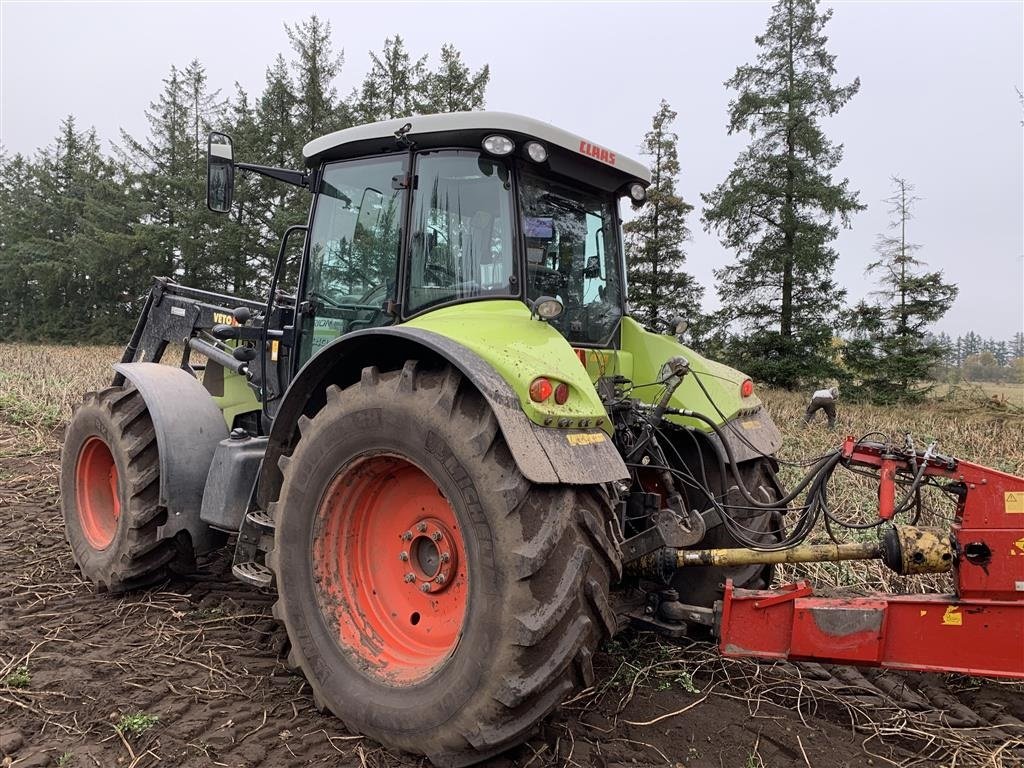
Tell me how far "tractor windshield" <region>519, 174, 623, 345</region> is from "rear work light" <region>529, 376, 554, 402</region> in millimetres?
802

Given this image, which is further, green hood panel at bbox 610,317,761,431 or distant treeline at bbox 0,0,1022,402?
distant treeline at bbox 0,0,1022,402

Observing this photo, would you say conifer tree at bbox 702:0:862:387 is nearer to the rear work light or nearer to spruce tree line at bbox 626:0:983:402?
spruce tree line at bbox 626:0:983:402

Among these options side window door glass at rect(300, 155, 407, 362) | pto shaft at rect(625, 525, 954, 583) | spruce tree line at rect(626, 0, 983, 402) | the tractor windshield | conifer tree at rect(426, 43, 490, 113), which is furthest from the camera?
conifer tree at rect(426, 43, 490, 113)

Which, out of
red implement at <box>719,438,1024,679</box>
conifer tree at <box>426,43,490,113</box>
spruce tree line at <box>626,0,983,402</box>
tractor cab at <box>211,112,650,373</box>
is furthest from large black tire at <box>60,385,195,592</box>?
conifer tree at <box>426,43,490,113</box>

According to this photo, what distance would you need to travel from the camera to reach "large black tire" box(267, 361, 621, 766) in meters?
2.29

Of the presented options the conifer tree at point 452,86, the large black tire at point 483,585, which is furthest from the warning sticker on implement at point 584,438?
the conifer tree at point 452,86

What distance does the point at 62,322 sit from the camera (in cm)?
3475

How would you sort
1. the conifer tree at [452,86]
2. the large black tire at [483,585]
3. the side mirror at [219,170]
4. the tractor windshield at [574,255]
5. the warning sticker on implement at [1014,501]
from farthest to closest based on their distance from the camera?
the conifer tree at [452,86], the side mirror at [219,170], the tractor windshield at [574,255], the warning sticker on implement at [1014,501], the large black tire at [483,585]

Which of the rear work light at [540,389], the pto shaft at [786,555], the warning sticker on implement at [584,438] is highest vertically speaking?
the rear work light at [540,389]

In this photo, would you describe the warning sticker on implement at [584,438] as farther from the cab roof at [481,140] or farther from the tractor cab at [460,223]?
the cab roof at [481,140]

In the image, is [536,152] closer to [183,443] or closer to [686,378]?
[686,378]

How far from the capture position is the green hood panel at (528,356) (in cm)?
247

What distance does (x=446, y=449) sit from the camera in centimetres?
248

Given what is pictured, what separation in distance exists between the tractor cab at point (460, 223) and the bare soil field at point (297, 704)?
5.19 ft
